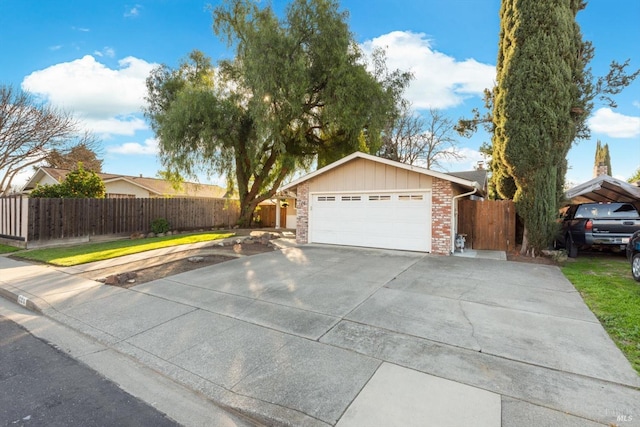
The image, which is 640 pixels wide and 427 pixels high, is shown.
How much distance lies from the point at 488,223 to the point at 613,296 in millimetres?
5592

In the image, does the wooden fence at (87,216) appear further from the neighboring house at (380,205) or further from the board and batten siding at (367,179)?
the board and batten siding at (367,179)

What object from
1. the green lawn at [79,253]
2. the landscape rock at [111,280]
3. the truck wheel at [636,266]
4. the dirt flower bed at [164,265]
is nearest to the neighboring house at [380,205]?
the dirt flower bed at [164,265]

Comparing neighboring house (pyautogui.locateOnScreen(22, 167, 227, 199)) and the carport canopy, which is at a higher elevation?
neighboring house (pyautogui.locateOnScreen(22, 167, 227, 199))

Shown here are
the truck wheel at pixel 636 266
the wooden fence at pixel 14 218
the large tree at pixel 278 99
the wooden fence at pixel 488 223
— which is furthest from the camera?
the large tree at pixel 278 99

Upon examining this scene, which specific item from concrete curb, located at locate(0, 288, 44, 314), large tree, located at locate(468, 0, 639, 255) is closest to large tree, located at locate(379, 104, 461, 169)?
large tree, located at locate(468, 0, 639, 255)

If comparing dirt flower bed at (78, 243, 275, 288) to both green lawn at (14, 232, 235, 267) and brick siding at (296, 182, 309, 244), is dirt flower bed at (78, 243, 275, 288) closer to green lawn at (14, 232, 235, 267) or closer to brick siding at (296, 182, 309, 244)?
brick siding at (296, 182, 309, 244)

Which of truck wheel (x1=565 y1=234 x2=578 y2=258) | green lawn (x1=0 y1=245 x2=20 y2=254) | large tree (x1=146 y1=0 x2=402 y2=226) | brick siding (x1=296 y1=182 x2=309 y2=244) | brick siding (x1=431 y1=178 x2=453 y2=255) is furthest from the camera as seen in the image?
large tree (x1=146 y1=0 x2=402 y2=226)

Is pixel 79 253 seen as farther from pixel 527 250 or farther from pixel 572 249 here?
pixel 572 249

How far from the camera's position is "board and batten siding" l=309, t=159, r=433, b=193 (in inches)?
384

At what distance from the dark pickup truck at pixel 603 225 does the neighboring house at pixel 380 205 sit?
122 inches

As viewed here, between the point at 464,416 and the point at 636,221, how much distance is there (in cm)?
953

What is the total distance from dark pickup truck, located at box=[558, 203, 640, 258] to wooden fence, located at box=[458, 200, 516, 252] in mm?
1650

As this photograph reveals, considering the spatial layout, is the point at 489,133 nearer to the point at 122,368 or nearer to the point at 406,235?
the point at 406,235

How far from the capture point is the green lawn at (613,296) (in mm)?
3610
